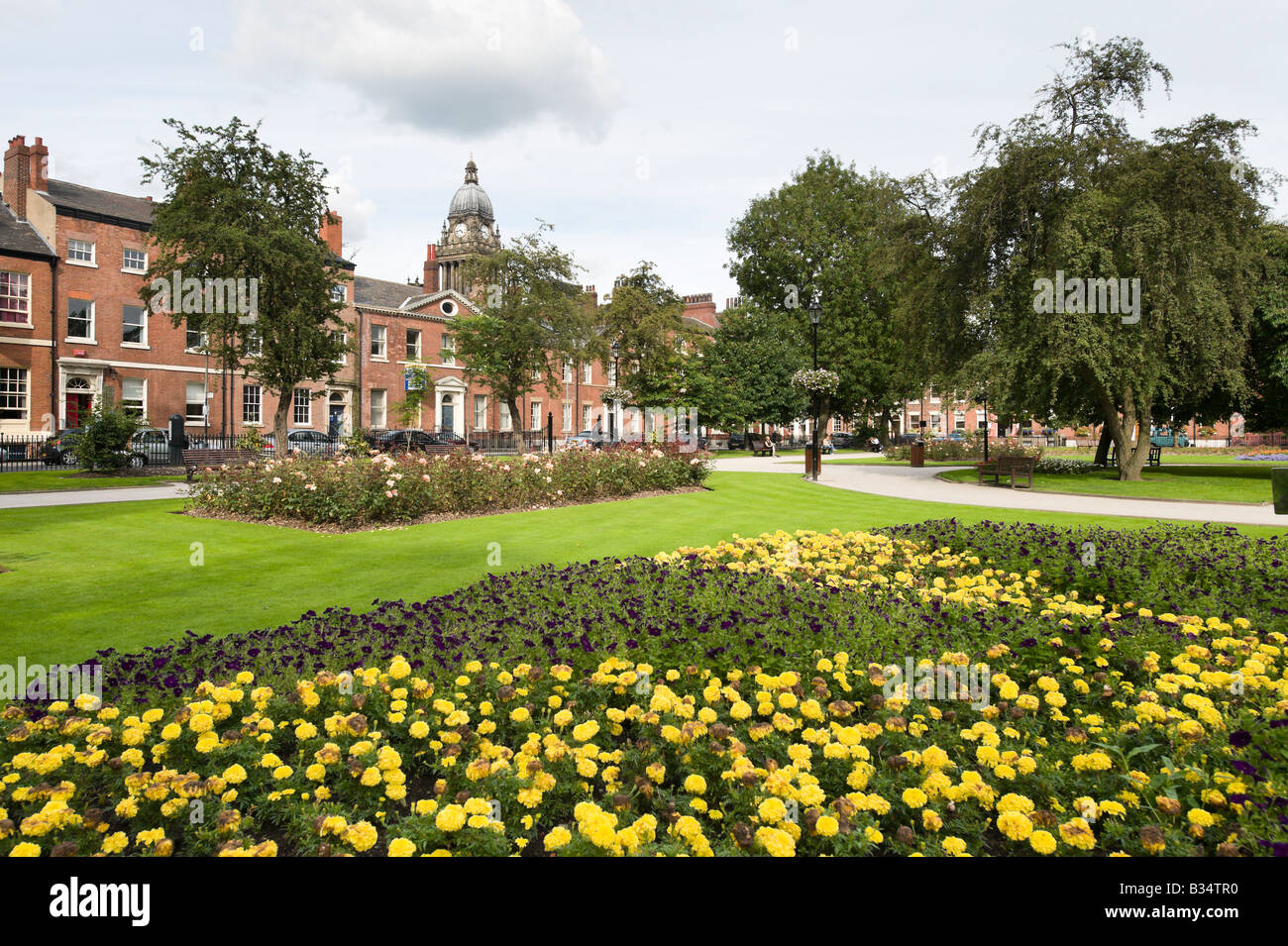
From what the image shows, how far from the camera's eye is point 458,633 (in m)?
5.21

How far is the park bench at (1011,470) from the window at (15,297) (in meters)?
41.0

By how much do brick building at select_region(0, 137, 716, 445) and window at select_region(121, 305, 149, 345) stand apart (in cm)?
5

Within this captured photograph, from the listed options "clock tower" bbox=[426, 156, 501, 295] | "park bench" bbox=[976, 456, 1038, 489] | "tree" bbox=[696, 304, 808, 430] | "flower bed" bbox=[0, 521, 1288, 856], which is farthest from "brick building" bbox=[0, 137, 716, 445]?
"clock tower" bbox=[426, 156, 501, 295]

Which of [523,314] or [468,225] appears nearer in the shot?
[523,314]

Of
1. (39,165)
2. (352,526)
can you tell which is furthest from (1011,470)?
(39,165)

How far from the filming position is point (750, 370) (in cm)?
5028

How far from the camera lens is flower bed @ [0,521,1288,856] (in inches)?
111

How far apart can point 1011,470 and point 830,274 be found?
3290cm

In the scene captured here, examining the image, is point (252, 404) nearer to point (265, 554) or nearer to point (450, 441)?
point (450, 441)

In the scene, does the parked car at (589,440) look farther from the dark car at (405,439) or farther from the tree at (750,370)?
the tree at (750,370)

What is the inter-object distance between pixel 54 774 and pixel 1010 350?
24042 millimetres

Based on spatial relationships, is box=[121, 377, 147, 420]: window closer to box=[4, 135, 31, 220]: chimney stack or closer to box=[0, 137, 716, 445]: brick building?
box=[0, 137, 716, 445]: brick building

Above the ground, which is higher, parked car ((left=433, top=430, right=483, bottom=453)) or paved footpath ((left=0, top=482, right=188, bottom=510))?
parked car ((left=433, top=430, right=483, bottom=453))
